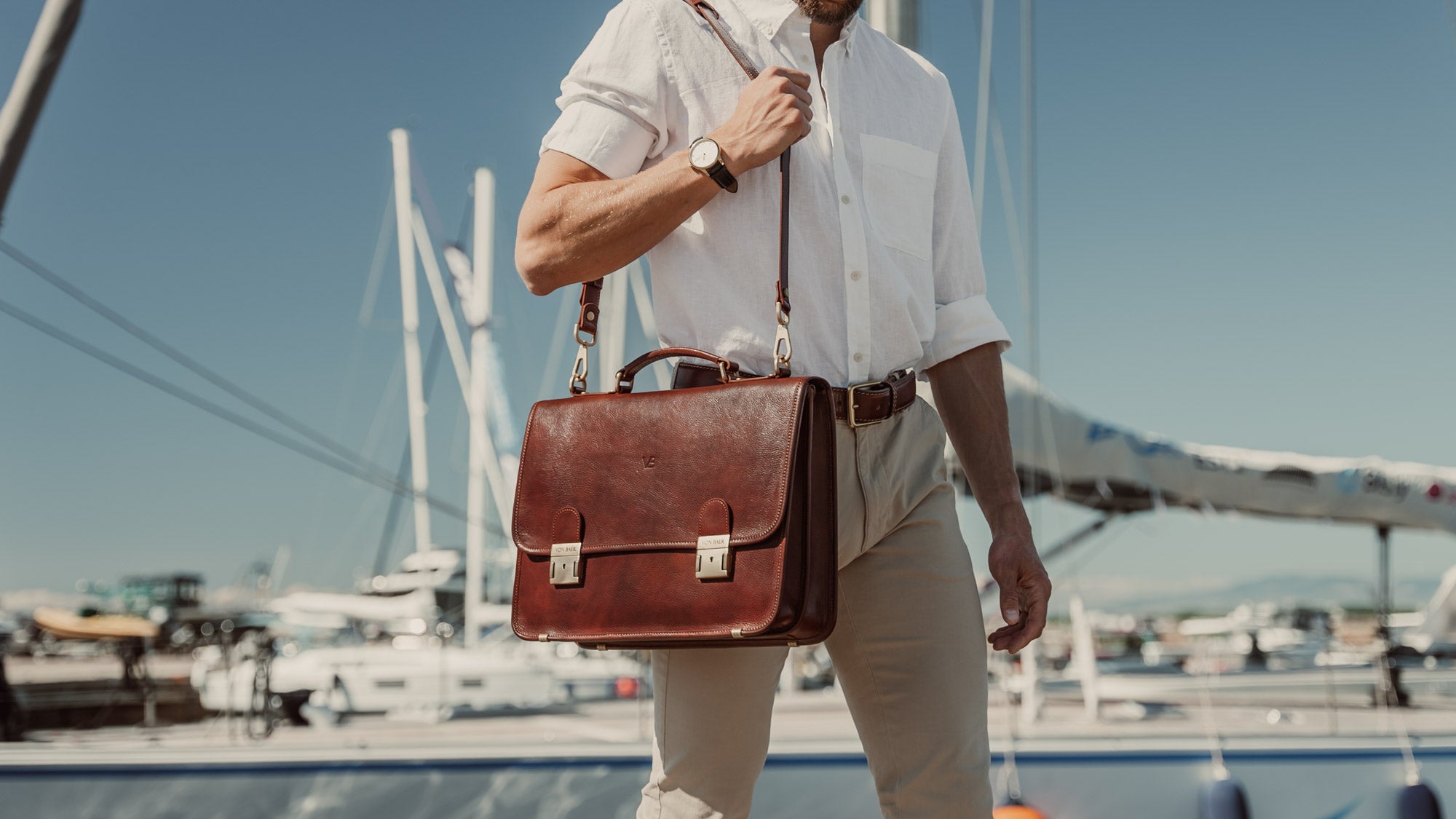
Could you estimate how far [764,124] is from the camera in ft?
3.12

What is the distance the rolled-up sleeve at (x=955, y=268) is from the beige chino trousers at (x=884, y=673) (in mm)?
159

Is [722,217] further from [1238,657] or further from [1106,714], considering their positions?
[1238,657]

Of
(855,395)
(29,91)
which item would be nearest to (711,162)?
(855,395)

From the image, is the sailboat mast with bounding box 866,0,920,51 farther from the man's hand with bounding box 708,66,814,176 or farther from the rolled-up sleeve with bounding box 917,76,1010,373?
the man's hand with bounding box 708,66,814,176

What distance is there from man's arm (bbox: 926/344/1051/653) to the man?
5 centimetres

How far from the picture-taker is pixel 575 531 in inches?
38.1

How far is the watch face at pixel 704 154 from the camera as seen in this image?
94cm

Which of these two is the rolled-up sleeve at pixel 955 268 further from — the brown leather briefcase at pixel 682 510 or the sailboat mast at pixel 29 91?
the sailboat mast at pixel 29 91

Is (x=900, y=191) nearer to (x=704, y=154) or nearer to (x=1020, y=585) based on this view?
(x=704, y=154)

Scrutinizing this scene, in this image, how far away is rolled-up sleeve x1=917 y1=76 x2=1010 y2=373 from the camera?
1214mm

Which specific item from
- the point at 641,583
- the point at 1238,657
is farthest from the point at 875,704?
the point at 1238,657

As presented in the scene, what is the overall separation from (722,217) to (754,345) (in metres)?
0.12

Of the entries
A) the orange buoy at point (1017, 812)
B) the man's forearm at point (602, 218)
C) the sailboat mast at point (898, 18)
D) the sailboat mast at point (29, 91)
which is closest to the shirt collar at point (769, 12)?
the man's forearm at point (602, 218)

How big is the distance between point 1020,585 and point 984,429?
165 millimetres
